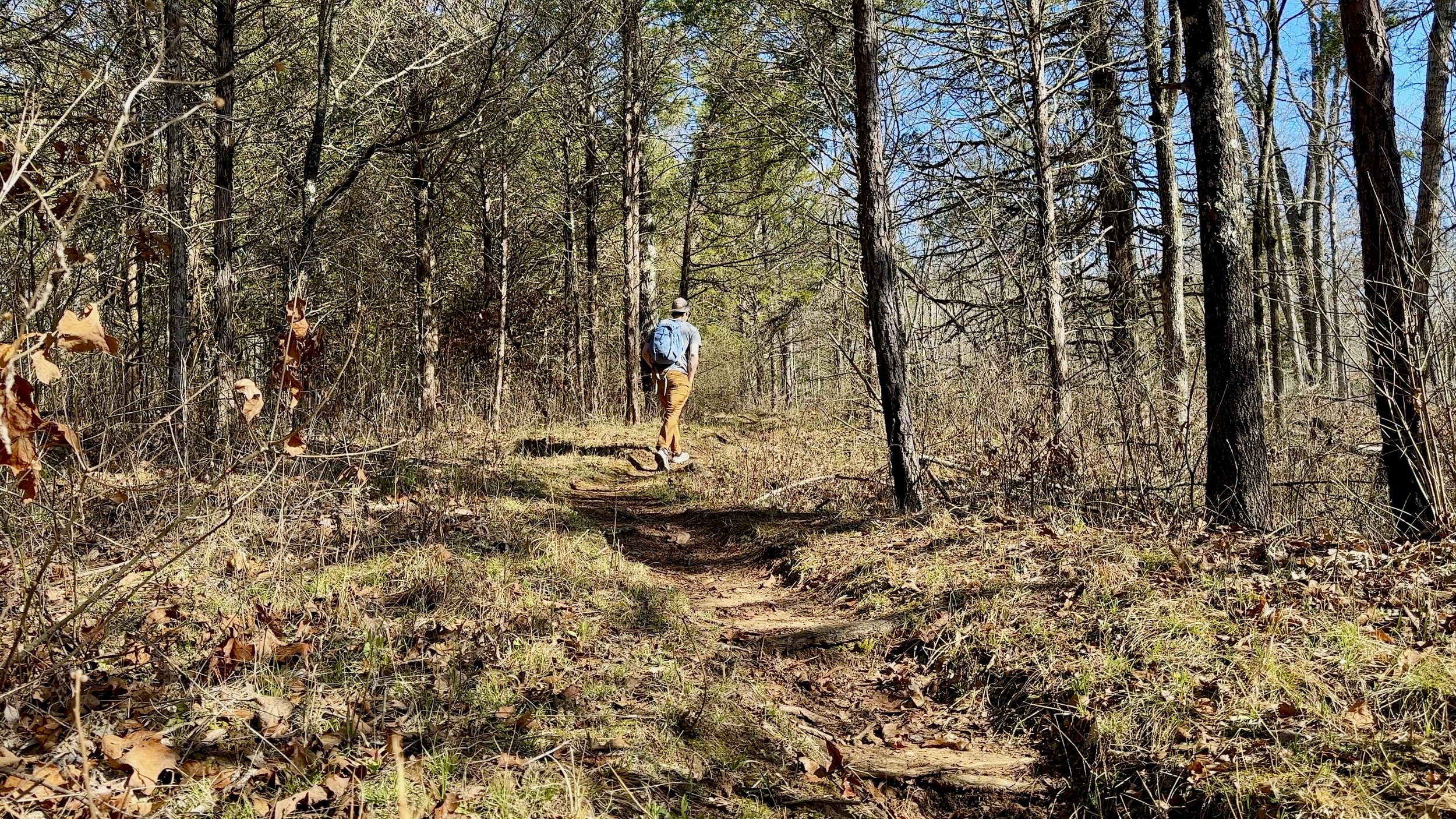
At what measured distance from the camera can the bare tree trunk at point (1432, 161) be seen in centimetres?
528

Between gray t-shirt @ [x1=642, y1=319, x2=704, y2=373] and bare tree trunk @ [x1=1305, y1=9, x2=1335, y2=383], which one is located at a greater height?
bare tree trunk @ [x1=1305, y1=9, x2=1335, y2=383]

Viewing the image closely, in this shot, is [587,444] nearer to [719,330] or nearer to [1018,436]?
[1018,436]

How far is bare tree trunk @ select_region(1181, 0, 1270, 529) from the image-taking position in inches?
232

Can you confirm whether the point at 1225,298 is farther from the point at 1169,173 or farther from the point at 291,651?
the point at 291,651

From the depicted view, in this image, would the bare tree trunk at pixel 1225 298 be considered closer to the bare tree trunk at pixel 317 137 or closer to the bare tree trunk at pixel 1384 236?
the bare tree trunk at pixel 1384 236

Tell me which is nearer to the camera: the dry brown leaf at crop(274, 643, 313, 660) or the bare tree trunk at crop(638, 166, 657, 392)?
the dry brown leaf at crop(274, 643, 313, 660)

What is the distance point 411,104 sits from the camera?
12.0 metres

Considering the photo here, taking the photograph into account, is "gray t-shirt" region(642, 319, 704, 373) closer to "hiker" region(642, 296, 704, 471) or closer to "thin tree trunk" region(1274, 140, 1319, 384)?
"hiker" region(642, 296, 704, 471)

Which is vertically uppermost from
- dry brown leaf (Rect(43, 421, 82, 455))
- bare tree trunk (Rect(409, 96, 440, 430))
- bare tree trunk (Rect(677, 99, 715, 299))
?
bare tree trunk (Rect(677, 99, 715, 299))

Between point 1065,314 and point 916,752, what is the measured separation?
9.44m

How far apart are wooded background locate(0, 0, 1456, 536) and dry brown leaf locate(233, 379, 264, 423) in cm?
2

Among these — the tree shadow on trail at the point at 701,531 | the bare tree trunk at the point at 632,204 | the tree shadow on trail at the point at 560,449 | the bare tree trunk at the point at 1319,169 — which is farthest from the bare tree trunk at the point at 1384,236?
the bare tree trunk at the point at 632,204

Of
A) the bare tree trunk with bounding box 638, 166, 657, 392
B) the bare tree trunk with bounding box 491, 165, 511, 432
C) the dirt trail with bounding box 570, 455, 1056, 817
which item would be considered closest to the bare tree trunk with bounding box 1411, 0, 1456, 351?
the dirt trail with bounding box 570, 455, 1056, 817

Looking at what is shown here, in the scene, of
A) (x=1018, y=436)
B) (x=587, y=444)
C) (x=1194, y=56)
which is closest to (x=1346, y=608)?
(x=1018, y=436)
